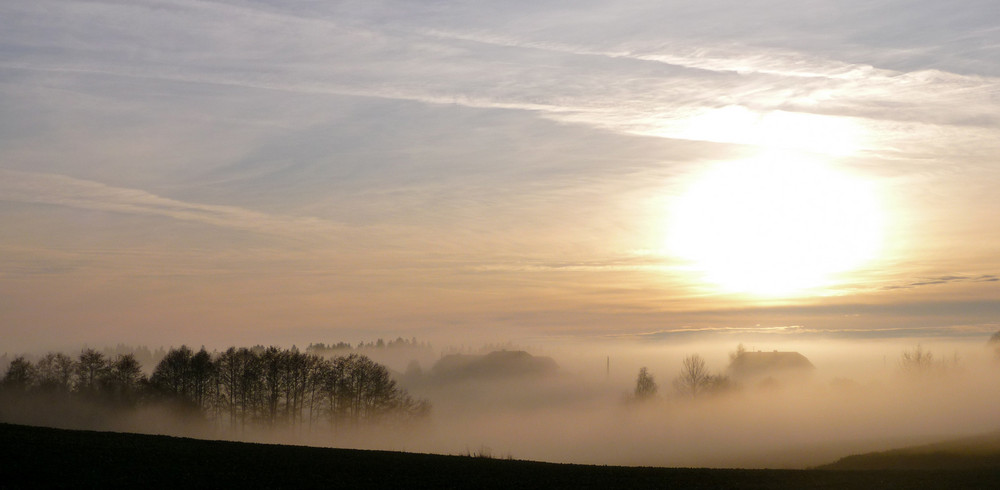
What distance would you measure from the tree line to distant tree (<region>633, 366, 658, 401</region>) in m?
69.0

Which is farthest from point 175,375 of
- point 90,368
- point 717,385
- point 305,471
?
point 717,385

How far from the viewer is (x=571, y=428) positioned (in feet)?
489

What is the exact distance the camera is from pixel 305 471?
43.0 m

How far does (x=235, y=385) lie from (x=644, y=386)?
96138mm

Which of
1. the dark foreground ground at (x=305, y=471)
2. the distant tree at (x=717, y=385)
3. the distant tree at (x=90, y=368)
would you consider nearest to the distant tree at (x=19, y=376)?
the distant tree at (x=90, y=368)

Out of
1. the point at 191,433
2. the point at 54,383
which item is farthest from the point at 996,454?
the point at 54,383

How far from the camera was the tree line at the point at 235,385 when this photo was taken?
→ 9800 cm

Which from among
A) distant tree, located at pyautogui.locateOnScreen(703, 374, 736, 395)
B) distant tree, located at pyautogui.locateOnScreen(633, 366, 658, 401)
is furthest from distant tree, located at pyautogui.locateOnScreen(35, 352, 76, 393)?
distant tree, located at pyautogui.locateOnScreen(703, 374, 736, 395)

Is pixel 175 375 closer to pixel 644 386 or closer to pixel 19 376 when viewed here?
pixel 19 376

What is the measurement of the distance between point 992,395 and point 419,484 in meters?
173

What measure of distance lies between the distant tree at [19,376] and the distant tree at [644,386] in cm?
11751

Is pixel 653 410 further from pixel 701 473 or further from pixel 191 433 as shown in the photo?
pixel 701 473

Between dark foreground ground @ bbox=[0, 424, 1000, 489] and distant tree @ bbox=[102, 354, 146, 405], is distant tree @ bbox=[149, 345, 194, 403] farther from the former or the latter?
dark foreground ground @ bbox=[0, 424, 1000, 489]

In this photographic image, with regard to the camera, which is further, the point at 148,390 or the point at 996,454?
the point at 148,390
